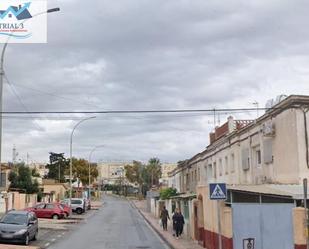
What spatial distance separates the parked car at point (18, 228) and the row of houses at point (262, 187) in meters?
7.79

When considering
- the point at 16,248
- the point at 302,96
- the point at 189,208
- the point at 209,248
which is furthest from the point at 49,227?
the point at 302,96

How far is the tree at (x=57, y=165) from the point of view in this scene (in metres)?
137

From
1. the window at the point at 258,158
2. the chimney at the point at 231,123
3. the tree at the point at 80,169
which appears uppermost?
the tree at the point at 80,169

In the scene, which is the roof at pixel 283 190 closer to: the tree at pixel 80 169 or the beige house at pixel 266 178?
the beige house at pixel 266 178

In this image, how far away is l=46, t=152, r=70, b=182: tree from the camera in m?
137

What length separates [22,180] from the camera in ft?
238

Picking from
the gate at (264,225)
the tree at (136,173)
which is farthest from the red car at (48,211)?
the tree at (136,173)

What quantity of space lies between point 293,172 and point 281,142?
1854mm

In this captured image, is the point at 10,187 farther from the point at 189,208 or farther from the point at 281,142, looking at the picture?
the point at 281,142

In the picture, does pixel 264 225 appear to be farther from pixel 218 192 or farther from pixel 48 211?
pixel 48 211

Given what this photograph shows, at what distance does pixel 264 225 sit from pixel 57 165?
12233cm

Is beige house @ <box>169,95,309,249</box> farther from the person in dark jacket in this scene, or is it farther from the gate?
the person in dark jacket

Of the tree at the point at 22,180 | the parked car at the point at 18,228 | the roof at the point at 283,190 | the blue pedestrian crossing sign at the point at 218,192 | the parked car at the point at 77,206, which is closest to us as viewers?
the blue pedestrian crossing sign at the point at 218,192

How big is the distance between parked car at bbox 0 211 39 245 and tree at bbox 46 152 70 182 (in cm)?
10710
